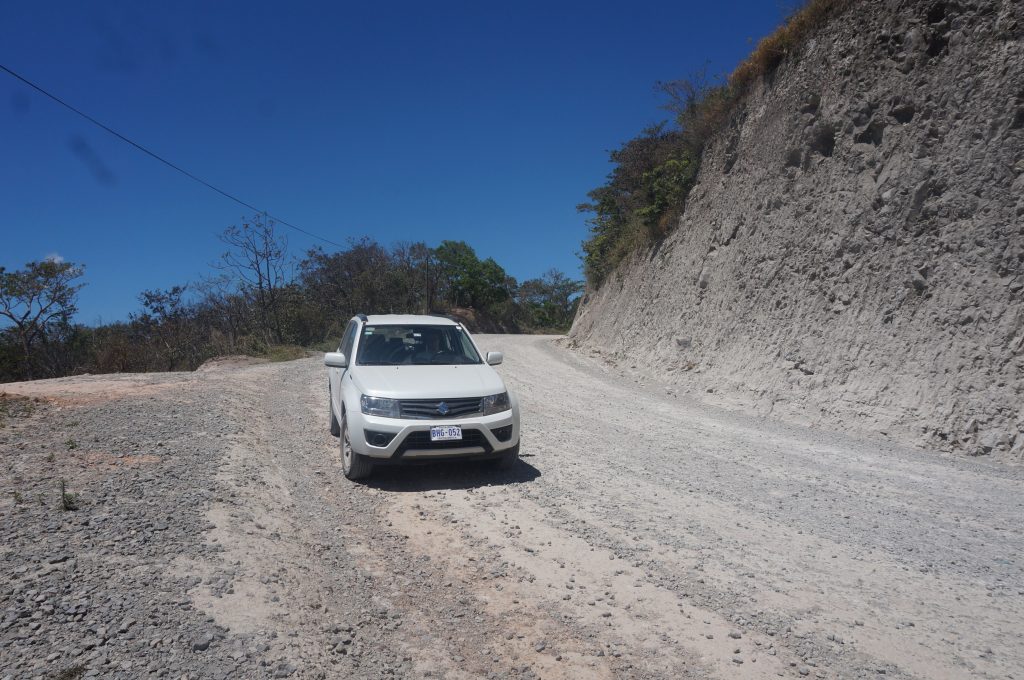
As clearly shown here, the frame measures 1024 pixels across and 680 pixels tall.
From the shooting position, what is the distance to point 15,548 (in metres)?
4.19

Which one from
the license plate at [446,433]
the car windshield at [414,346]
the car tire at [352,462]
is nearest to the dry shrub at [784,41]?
the car windshield at [414,346]

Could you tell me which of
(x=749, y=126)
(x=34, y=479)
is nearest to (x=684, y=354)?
(x=749, y=126)

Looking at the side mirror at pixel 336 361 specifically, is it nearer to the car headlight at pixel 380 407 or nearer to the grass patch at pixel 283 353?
the car headlight at pixel 380 407

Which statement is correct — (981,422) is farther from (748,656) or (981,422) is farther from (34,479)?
(34,479)

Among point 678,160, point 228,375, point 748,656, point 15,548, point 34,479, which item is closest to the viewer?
point 748,656

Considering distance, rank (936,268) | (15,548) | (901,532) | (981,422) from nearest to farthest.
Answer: (15,548), (901,532), (981,422), (936,268)

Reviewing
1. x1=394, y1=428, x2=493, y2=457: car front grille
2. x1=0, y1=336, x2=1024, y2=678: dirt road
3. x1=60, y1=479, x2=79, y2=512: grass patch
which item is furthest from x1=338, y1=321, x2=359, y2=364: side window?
x1=60, y1=479, x2=79, y2=512: grass patch

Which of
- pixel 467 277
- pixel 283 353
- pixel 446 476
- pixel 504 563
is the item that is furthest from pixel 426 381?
pixel 467 277

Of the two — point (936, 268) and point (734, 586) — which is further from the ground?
point (936, 268)

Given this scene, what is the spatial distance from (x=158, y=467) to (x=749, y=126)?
17.4 metres

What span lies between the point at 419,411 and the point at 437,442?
0.38m

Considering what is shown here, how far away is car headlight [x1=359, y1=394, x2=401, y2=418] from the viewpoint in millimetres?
6367

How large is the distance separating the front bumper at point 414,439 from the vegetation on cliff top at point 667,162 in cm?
1514

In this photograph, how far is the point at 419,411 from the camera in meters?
6.41
